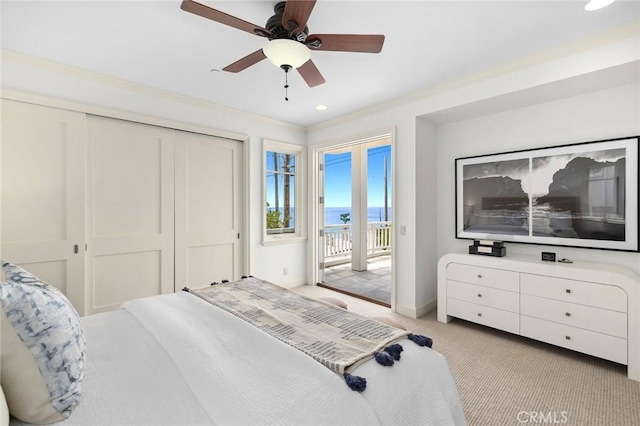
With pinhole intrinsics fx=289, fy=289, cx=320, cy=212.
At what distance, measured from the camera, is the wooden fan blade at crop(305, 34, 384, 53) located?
175cm

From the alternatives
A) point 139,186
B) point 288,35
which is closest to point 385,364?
point 288,35

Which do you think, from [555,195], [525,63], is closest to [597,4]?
[525,63]

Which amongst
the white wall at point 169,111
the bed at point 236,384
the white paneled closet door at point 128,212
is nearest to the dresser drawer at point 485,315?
the bed at point 236,384

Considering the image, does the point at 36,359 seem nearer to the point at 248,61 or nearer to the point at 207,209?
the point at 248,61

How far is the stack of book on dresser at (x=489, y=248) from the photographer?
296 cm

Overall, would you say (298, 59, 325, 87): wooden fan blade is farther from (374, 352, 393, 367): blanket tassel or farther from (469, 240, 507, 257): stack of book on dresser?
(469, 240, 507, 257): stack of book on dresser

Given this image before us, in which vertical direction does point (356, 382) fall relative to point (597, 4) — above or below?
below

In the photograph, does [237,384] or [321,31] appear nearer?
[237,384]

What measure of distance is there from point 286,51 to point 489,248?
106 inches

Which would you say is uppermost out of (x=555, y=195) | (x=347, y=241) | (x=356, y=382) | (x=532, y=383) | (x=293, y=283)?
(x=555, y=195)

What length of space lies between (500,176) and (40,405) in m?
3.82

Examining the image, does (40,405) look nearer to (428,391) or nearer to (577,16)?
(428,391)

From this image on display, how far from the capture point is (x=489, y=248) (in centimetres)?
302

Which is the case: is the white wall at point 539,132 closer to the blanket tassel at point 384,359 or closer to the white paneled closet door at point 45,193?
the blanket tassel at point 384,359
